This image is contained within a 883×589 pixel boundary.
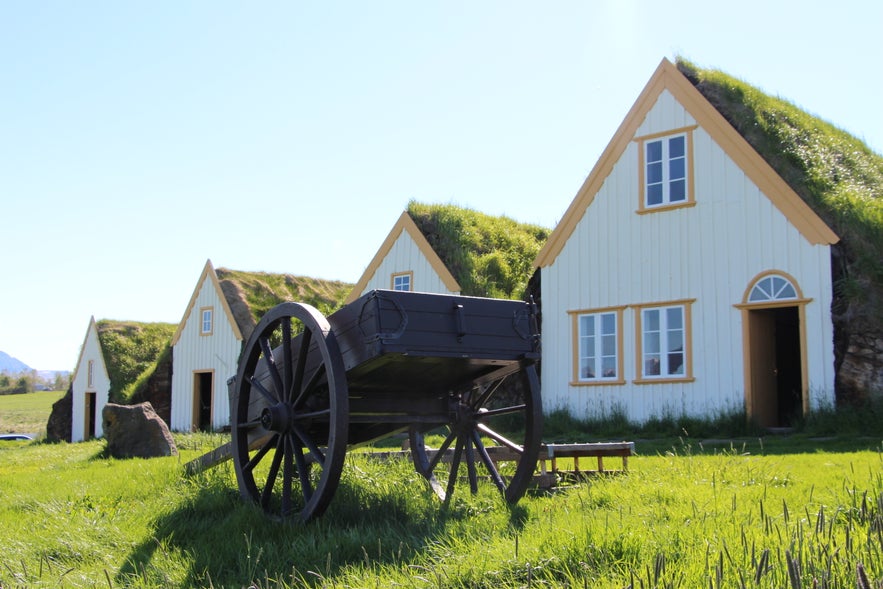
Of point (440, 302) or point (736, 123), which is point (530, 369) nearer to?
point (440, 302)

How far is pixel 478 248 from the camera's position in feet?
70.1

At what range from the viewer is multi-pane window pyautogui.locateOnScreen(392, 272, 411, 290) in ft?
68.6

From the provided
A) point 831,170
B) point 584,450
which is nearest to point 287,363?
point 584,450

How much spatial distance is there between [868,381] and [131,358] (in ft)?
86.9

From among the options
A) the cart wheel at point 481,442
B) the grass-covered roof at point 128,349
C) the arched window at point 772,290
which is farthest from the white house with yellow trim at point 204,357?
the cart wheel at point 481,442

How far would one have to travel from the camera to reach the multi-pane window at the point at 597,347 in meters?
16.7

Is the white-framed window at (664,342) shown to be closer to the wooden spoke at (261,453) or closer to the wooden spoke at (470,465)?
the wooden spoke at (470,465)

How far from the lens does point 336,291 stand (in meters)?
32.4

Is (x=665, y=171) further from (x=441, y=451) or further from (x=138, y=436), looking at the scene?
(x=138, y=436)

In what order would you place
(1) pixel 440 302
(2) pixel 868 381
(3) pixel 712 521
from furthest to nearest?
1. (2) pixel 868 381
2. (1) pixel 440 302
3. (3) pixel 712 521

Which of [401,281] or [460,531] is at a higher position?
[401,281]

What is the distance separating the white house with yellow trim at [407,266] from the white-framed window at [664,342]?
484 cm

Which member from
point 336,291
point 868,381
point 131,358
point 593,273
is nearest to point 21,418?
point 131,358

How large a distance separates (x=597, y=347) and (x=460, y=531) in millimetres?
10828
